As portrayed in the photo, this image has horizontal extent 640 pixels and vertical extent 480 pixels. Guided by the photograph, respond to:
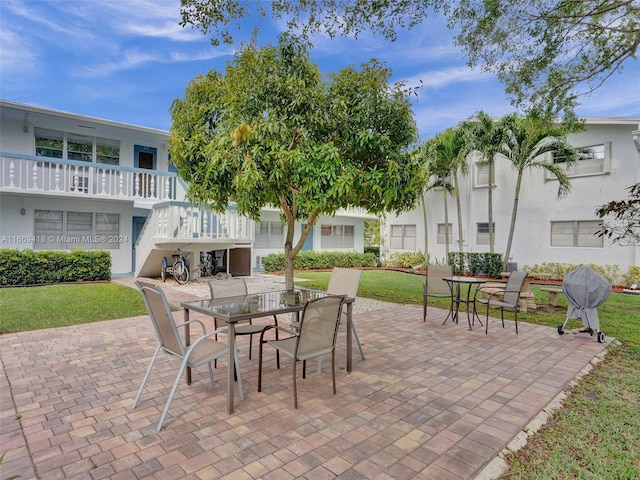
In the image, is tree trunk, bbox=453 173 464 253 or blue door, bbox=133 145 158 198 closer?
blue door, bbox=133 145 158 198

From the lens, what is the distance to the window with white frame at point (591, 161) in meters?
13.3

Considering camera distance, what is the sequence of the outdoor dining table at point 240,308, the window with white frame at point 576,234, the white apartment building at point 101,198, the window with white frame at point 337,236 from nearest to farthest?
the outdoor dining table at point 240,308, the white apartment building at point 101,198, the window with white frame at point 576,234, the window with white frame at point 337,236

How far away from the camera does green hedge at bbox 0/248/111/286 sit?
1106 cm

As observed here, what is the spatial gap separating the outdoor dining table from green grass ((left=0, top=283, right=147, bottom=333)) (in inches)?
166

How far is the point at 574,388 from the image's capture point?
4.28 metres

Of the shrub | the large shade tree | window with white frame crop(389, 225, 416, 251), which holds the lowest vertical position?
the shrub

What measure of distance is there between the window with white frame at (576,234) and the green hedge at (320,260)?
358 inches

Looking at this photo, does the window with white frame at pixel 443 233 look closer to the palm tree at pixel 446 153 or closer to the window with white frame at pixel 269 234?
the palm tree at pixel 446 153

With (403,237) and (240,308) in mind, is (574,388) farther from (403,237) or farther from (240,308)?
(403,237)

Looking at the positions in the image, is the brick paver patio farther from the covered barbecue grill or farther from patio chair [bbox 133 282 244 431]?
the covered barbecue grill

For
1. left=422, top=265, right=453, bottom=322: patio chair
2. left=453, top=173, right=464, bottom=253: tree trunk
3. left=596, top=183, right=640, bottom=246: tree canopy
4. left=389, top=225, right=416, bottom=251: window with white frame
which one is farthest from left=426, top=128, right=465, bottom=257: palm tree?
left=422, top=265, right=453, bottom=322: patio chair

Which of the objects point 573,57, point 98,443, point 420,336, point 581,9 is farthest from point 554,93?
point 98,443

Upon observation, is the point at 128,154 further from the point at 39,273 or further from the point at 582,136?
the point at 582,136

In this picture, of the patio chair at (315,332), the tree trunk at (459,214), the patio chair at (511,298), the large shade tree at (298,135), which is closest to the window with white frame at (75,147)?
the large shade tree at (298,135)
